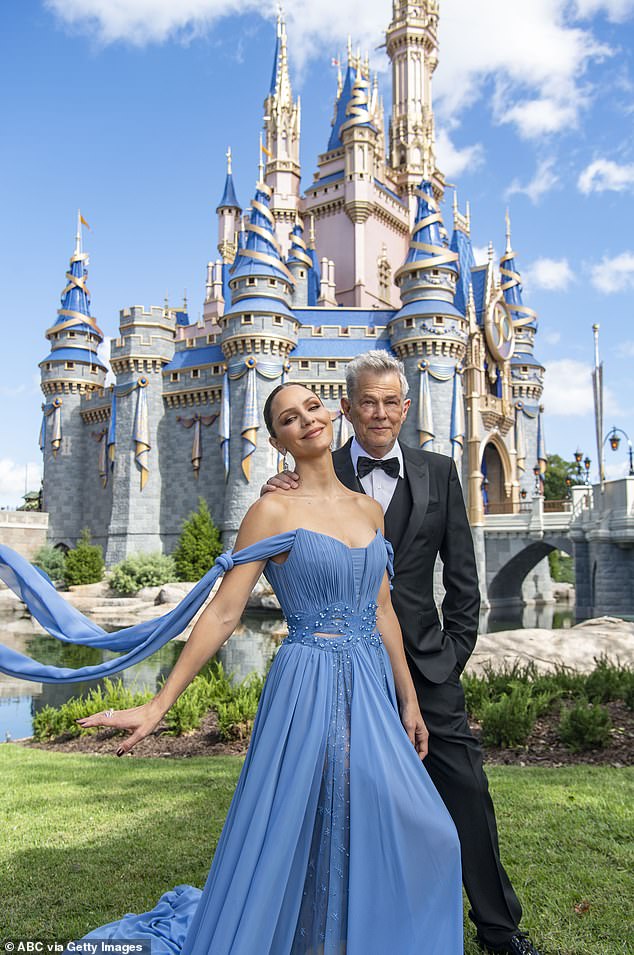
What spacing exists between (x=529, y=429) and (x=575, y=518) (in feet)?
44.2

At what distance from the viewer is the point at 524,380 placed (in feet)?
125

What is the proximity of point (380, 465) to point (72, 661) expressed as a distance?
40.8ft

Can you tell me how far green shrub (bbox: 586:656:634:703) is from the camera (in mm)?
6789

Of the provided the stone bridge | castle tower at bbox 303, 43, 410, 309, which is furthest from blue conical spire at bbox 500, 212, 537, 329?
the stone bridge

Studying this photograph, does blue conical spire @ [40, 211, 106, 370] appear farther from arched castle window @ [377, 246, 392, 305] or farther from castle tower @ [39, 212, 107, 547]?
arched castle window @ [377, 246, 392, 305]

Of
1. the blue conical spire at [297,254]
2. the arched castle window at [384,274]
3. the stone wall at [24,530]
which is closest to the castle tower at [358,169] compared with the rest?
the arched castle window at [384,274]

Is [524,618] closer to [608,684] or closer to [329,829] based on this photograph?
[608,684]

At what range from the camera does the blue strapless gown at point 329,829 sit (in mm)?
1979

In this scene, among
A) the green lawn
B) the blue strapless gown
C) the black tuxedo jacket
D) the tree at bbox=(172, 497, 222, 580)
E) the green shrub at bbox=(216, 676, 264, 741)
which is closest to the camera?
the blue strapless gown

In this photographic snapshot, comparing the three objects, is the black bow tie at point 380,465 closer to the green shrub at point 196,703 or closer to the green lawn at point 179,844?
the green lawn at point 179,844

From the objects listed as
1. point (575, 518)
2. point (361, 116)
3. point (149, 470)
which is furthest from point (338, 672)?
point (361, 116)

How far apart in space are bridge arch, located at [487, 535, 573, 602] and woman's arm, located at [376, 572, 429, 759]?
85.0 feet

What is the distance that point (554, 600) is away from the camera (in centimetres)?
3606

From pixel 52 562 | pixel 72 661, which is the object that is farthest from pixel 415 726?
pixel 52 562
